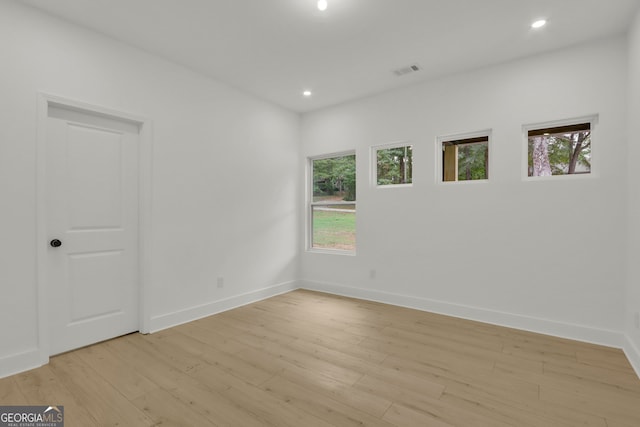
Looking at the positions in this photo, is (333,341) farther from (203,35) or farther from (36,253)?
(203,35)

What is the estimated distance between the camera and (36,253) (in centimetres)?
247

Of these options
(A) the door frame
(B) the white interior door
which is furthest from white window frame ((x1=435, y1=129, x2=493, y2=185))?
(B) the white interior door

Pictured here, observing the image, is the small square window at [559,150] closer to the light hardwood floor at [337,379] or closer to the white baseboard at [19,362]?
the light hardwood floor at [337,379]

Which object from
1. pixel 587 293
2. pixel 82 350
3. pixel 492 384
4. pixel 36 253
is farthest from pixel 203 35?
pixel 587 293

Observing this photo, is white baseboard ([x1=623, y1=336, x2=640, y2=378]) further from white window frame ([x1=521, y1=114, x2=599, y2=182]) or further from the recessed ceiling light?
the recessed ceiling light

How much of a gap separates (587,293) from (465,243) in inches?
46.0

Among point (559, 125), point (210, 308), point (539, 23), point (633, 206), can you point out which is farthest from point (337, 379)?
point (539, 23)

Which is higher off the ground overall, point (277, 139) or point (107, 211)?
point (277, 139)

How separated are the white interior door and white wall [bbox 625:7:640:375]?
455 centimetres

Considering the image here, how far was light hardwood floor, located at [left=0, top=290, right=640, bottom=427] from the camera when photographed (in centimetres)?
187

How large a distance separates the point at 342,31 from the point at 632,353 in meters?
3.72

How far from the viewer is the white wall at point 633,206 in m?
2.45

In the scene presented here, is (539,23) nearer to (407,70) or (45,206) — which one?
(407,70)

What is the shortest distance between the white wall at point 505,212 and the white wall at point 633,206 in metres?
0.16
